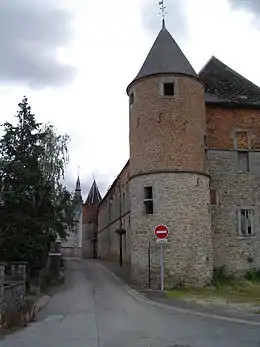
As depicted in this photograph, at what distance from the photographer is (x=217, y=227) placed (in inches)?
1185

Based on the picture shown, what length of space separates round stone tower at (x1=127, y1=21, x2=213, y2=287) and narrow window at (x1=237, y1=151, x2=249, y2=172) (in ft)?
14.0

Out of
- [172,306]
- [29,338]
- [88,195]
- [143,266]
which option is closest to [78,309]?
[172,306]

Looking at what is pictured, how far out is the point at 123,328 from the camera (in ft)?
42.1

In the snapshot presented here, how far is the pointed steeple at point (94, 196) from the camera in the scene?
76000mm

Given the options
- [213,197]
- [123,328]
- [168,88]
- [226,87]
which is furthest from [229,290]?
[226,87]

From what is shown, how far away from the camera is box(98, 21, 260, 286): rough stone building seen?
85.9 ft

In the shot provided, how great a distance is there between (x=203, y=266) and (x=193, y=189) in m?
4.23

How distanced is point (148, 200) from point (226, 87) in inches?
461

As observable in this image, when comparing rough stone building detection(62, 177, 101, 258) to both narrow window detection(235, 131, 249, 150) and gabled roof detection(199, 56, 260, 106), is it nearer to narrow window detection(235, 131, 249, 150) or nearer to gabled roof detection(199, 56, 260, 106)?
gabled roof detection(199, 56, 260, 106)

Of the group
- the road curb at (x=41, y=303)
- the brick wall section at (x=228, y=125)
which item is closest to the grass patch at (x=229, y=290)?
the road curb at (x=41, y=303)

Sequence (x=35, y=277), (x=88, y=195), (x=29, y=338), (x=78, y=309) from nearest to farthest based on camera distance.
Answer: (x=29, y=338), (x=78, y=309), (x=35, y=277), (x=88, y=195)

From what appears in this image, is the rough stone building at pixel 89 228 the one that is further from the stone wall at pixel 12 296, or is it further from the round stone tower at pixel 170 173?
the stone wall at pixel 12 296

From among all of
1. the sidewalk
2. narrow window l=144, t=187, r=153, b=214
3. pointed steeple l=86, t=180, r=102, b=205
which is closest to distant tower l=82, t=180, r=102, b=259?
pointed steeple l=86, t=180, r=102, b=205

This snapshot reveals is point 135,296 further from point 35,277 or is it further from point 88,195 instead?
point 88,195
